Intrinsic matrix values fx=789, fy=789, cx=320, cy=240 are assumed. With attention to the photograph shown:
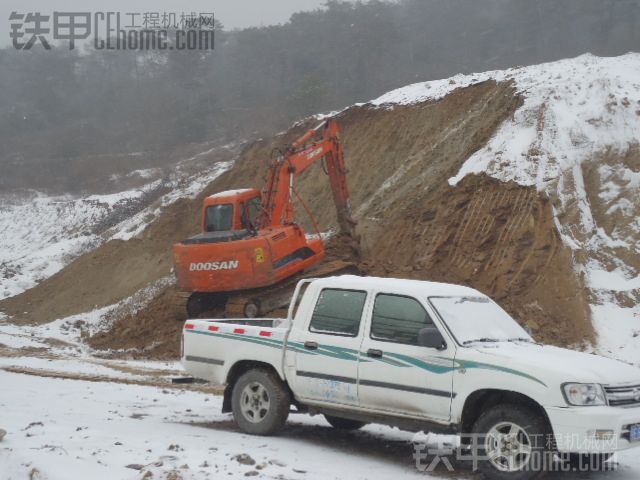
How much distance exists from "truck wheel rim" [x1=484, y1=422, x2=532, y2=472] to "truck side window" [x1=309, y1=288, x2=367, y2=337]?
174 cm

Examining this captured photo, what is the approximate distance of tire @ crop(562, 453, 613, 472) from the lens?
7055 mm

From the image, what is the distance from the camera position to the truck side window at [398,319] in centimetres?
747

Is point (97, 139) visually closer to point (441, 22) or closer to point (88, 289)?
point (441, 22)

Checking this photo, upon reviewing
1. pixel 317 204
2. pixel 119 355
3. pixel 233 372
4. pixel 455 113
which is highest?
pixel 455 113

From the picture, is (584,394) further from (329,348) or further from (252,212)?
(252,212)

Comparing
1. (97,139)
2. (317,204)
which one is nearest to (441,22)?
(97,139)

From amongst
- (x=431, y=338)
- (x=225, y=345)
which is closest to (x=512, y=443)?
(x=431, y=338)

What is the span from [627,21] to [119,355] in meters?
52.4

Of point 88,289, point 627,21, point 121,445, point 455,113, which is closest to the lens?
point 121,445

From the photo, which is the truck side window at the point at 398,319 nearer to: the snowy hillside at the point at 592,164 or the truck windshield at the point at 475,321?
the truck windshield at the point at 475,321

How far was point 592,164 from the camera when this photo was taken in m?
18.8

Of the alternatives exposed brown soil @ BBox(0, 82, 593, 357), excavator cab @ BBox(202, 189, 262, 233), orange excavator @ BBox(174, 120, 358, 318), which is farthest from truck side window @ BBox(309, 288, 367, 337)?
excavator cab @ BBox(202, 189, 262, 233)

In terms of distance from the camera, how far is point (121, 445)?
738cm

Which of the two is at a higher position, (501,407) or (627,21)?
(627,21)
